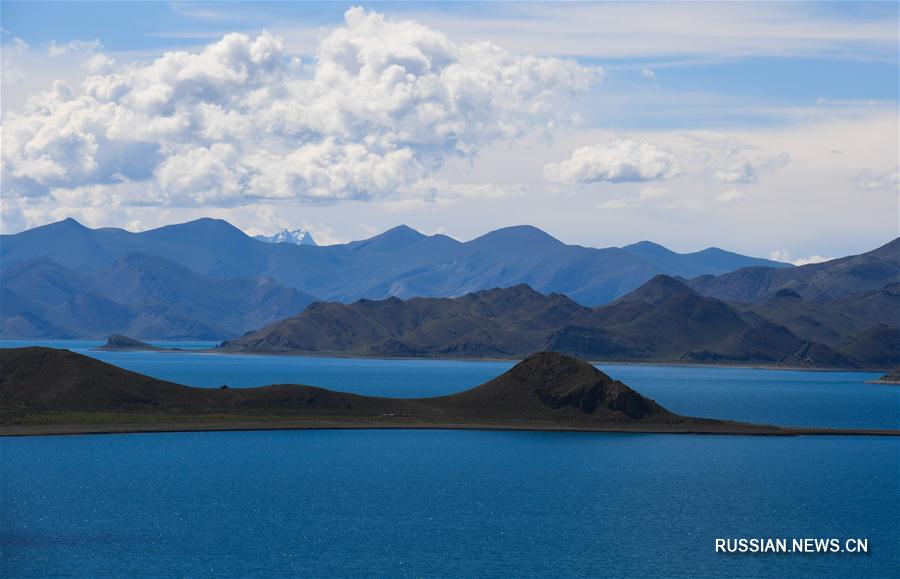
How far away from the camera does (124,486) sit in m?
112

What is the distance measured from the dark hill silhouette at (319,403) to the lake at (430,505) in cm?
1409

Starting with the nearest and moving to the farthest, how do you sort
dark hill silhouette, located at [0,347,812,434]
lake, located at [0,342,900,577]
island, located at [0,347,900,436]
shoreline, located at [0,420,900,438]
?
lake, located at [0,342,900,577], shoreline, located at [0,420,900,438], island, located at [0,347,900,436], dark hill silhouette, located at [0,347,812,434]

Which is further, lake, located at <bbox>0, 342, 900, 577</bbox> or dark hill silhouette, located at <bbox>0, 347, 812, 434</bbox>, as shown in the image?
dark hill silhouette, located at <bbox>0, 347, 812, 434</bbox>

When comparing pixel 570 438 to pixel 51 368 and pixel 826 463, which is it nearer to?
pixel 826 463

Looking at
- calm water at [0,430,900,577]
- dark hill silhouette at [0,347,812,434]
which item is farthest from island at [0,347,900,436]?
calm water at [0,430,900,577]

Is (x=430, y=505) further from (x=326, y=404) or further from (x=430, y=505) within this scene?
(x=326, y=404)

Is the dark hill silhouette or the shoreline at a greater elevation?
the dark hill silhouette

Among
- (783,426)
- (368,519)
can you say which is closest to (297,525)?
(368,519)

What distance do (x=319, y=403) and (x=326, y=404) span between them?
3.91 ft

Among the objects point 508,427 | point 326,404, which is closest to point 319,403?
point 326,404

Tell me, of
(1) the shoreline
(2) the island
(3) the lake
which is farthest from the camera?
(2) the island

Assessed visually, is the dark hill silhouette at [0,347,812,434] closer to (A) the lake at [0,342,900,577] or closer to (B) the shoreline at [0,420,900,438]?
(B) the shoreline at [0,420,900,438]

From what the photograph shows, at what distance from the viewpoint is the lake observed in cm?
8269

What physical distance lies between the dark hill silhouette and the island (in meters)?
0.15
